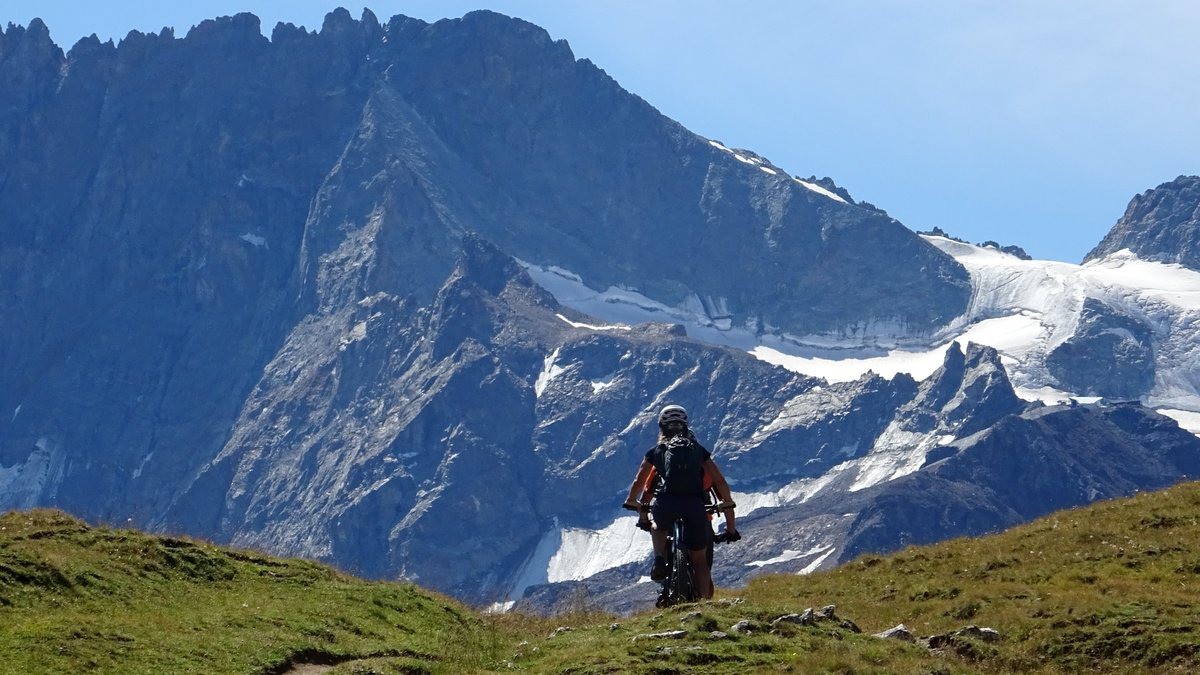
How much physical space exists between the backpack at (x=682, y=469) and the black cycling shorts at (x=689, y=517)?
120mm

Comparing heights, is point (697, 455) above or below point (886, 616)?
above

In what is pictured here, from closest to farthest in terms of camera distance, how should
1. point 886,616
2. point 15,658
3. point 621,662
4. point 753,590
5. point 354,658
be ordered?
1. point 15,658
2. point 621,662
3. point 354,658
4. point 886,616
5. point 753,590

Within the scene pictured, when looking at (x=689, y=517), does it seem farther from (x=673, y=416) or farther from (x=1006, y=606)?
(x=1006, y=606)

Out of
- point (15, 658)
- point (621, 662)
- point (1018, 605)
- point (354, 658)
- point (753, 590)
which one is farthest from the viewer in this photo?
point (753, 590)

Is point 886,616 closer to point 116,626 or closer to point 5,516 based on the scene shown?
point 116,626

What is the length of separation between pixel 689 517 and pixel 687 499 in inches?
12.3

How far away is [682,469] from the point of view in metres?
27.9

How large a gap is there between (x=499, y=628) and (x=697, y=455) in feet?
16.7

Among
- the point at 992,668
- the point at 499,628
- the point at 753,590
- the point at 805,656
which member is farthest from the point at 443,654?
the point at 753,590

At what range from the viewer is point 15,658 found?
2198cm

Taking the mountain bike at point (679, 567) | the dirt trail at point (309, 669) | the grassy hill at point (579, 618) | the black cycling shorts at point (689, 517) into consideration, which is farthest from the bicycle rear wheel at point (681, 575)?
the dirt trail at point (309, 669)

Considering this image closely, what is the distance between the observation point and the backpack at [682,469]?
27.9 m

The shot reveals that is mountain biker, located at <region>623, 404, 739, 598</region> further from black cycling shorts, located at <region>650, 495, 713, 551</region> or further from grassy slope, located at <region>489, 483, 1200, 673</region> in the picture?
grassy slope, located at <region>489, 483, 1200, 673</region>

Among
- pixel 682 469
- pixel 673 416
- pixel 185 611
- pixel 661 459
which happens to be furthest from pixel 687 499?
pixel 185 611
